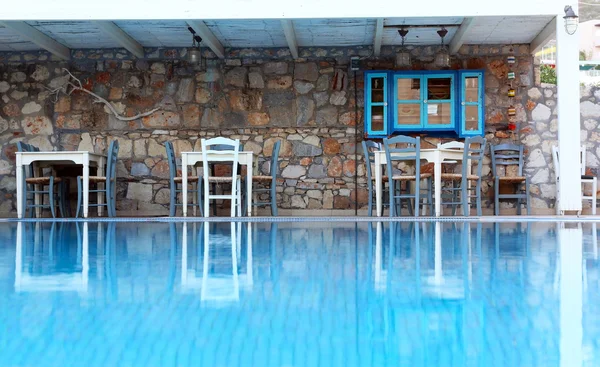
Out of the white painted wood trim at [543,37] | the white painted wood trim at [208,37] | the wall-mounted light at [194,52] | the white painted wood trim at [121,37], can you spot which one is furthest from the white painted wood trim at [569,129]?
the white painted wood trim at [121,37]

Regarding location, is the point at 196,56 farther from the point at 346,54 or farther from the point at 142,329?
the point at 142,329

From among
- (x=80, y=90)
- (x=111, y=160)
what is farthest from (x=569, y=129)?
(x=80, y=90)

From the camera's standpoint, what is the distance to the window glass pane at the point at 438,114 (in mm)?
9250

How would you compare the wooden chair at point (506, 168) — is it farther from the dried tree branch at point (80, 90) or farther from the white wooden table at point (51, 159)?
the white wooden table at point (51, 159)

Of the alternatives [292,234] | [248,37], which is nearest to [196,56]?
[248,37]

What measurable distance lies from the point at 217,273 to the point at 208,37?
631cm

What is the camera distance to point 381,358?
1.32 m

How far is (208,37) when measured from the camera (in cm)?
859

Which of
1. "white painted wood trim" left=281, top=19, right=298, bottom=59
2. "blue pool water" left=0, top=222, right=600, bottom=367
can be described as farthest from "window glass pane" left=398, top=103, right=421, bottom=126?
"blue pool water" left=0, top=222, right=600, bottom=367

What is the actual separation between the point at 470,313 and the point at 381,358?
513 mm

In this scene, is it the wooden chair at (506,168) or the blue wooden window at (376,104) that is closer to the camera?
the wooden chair at (506,168)

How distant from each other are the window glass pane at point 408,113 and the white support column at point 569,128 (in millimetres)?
2084

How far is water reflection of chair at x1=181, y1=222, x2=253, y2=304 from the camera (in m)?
A: 2.13

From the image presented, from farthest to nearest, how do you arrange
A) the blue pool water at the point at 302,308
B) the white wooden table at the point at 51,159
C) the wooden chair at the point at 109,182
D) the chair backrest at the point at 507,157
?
the chair backrest at the point at 507,157 → the wooden chair at the point at 109,182 → the white wooden table at the point at 51,159 → the blue pool water at the point at 302,308
